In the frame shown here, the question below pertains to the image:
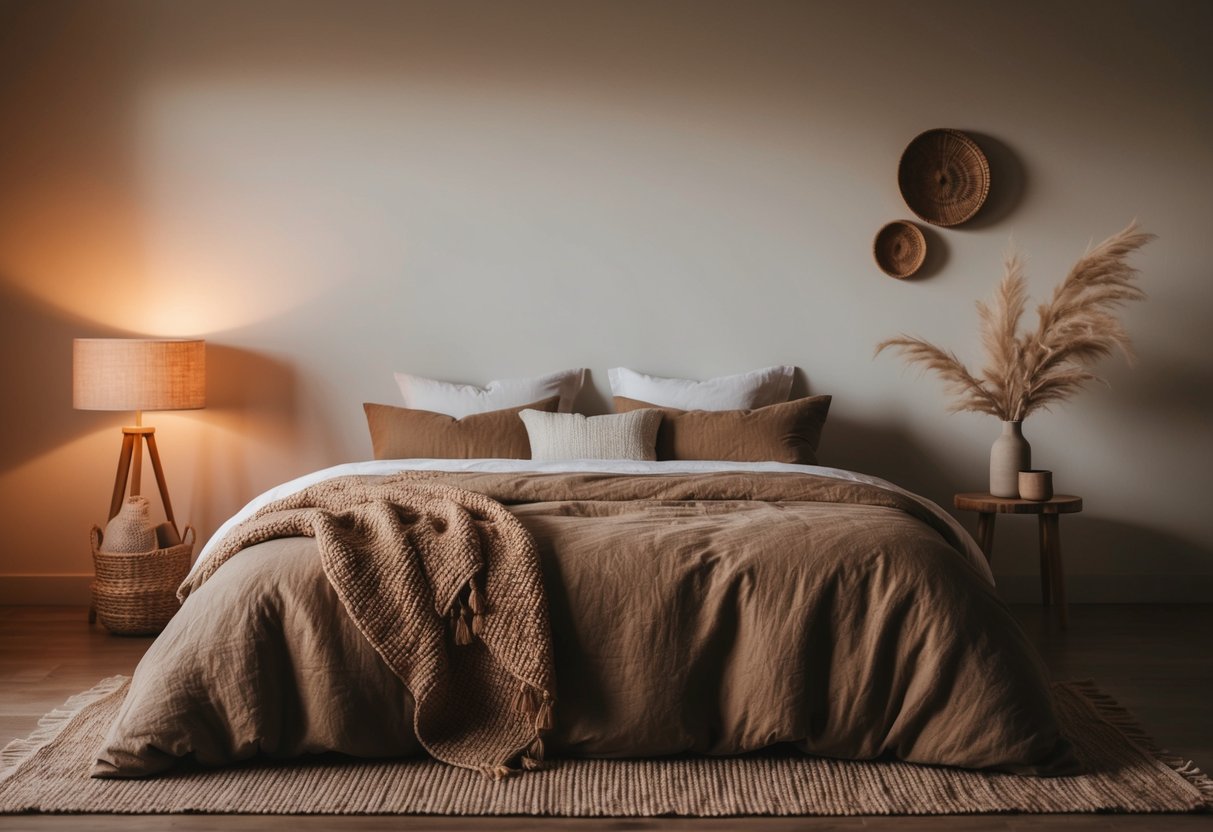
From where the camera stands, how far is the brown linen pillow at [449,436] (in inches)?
166

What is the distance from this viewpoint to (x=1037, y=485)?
4191 millimetres

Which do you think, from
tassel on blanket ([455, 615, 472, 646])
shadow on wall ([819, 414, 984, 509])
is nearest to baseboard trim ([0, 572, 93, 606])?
tassel on blanket ([455, 615, 472, 646])

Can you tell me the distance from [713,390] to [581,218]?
90cm

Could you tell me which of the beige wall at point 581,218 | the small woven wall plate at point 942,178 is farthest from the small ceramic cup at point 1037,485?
the small woven wall plate at point 942,178

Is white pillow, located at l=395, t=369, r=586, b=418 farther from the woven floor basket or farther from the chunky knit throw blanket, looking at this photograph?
the chunky knit throw blanket

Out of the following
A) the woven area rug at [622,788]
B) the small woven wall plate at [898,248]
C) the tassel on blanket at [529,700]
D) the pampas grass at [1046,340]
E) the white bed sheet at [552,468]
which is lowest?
the woven area rug at [622,788]

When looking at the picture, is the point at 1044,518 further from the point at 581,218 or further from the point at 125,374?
the point at 125,374

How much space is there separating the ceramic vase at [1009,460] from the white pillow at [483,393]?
166 centimetres

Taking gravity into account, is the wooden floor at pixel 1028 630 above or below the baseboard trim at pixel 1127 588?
below

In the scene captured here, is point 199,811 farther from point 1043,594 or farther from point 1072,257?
point 1072,257

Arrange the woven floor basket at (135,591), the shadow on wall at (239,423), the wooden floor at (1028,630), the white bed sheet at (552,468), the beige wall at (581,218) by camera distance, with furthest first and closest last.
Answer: the shadow on wall at (239,423) < the beige wall at (581,218) < the woven floor basket at (135,591) < the white bed sheet at (552,468) < the wooden floor at (1028,630)

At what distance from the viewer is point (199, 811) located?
238 cm

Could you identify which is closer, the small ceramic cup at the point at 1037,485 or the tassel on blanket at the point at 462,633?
the tassel on blanket at the point at 462,633

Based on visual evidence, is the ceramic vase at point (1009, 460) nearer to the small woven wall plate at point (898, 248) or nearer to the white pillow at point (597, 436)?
the small woven wall plate at point (898, 248)
